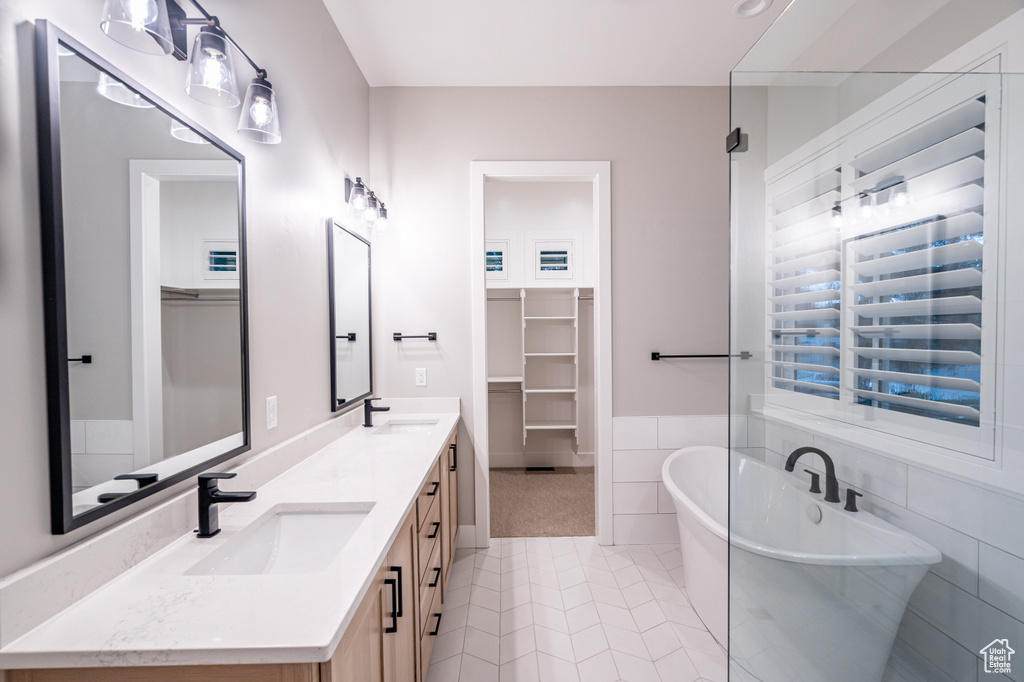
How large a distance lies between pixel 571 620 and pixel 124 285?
2.05 meters

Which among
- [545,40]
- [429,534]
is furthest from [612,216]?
[429,534]

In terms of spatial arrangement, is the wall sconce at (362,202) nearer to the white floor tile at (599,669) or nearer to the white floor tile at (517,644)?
the white floor tile at (517,644)

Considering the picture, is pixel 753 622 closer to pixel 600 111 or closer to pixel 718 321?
pixel 718 321

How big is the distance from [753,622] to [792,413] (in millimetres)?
632

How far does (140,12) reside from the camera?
0.77 meters

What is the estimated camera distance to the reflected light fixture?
6.68 feet

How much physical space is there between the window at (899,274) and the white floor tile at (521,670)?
1.41 m

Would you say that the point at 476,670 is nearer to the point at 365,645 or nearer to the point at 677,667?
the point at 677,667

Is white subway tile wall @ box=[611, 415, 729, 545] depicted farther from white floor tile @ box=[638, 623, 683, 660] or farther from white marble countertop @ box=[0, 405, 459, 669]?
white marble countertop @ box=[0, 405, 459, 669]

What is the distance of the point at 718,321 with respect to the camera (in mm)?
2584

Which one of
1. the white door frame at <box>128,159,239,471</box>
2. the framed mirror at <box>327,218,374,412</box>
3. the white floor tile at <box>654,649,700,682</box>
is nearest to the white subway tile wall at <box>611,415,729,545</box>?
the white floor tile at <box>654,649,700,682</box>

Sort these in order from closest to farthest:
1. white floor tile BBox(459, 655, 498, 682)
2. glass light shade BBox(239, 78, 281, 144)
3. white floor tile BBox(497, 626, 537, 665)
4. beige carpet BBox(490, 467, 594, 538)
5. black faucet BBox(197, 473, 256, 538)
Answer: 1. black faucet BBox(197, 473, 256, 538)
2. glass light shade BBox(239, 78, 281, 144)
3. white floor tile BBox(459, 655, 498, 682)
4. white floor tile BBox(497, 626, 537, 665)
5. beige carpet BBox(490, 467, 594, 538)

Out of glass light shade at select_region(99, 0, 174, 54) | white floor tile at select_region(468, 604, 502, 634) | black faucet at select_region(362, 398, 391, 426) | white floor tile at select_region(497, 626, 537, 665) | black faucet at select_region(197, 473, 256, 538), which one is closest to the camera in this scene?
glass light shade at select_region(99, 0, 174, 54)

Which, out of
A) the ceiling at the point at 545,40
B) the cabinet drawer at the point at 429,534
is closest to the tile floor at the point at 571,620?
the cabinet drawer at the point at 429,534
